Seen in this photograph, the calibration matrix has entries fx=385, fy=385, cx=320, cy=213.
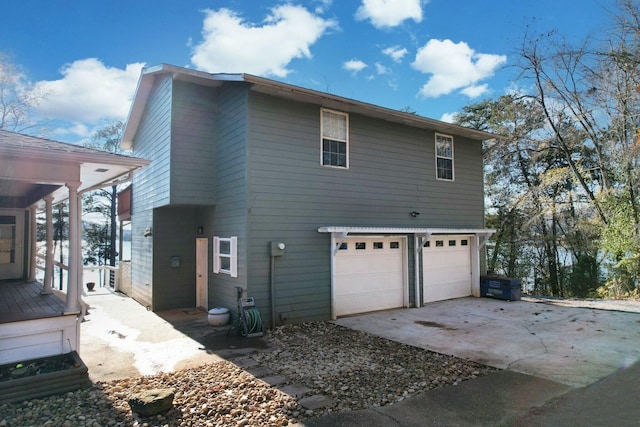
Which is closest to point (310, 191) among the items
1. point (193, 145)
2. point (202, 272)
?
point (193, 145)

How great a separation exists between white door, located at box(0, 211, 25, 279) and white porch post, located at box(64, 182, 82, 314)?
4389 millimetres

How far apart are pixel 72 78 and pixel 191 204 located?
15175 mm

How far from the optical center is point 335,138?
906cm

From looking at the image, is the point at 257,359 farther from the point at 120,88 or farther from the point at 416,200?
the point at 120,88

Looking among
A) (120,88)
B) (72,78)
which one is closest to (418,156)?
(120,88)

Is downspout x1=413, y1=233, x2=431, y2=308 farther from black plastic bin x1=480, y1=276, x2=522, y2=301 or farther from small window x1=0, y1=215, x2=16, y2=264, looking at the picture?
small window x1=0, y1=215, x2=16, y2=264

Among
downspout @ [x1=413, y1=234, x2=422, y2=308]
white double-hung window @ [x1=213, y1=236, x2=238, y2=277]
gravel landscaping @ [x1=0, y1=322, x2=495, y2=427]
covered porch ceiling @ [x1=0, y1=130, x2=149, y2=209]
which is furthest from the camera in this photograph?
downspout @ [x1=413, y1=234, x2=422, y2=308]

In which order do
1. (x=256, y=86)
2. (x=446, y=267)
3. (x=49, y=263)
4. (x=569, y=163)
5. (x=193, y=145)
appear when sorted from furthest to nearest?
1. (x=569, y=163)
2. (x=446, y=267)
3. (x=193, y=145)
4. (x=256, y=86)
5. (x=49, y=263)

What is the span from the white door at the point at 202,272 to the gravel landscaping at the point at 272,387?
3974 millimetres

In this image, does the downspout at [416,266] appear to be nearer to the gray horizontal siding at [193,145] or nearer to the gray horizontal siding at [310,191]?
the gray horizontal siding at [310,191]

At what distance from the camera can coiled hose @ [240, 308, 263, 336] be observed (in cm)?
723

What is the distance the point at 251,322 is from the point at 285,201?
8.32 ft

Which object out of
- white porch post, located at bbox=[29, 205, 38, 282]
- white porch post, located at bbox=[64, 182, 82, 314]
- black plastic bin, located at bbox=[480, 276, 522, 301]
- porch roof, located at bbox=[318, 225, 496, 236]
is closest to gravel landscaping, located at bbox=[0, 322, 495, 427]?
white porch post, located at bbox=[64, 182, 82, 314]

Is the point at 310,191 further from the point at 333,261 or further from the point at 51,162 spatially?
the point at 51,162
